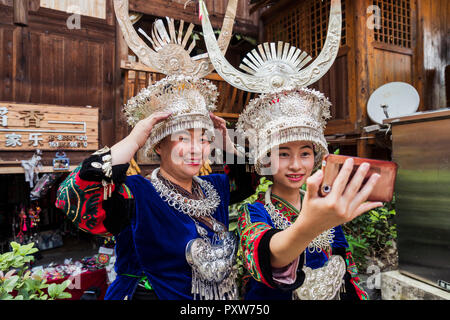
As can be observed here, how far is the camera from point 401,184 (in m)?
3.20

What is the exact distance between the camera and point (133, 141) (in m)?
1.49

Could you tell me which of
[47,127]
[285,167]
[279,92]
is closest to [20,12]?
[47,127]

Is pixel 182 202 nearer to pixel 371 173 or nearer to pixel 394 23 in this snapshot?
pixel 371 173

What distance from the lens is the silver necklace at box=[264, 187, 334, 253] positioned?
1.63 m

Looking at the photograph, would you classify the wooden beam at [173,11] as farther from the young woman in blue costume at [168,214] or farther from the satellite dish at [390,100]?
the young woman in blue costume at [168,214]

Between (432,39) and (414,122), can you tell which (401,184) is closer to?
(414,122)

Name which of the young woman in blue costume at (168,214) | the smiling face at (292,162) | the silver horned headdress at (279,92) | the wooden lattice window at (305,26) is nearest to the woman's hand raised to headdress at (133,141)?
the young woman in blue costume at (168,214)

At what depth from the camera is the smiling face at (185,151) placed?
65.1 inches

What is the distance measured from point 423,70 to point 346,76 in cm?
186

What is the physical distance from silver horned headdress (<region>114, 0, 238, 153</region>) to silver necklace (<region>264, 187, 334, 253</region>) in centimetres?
59

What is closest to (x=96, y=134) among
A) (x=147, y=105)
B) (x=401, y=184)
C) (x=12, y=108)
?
(x=12, y=108)

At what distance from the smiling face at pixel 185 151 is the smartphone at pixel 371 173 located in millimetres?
848

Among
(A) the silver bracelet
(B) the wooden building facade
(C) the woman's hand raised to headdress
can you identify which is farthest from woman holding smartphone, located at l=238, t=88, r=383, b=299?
(B) the wooden building facade

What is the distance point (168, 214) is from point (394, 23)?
22.4 feet
